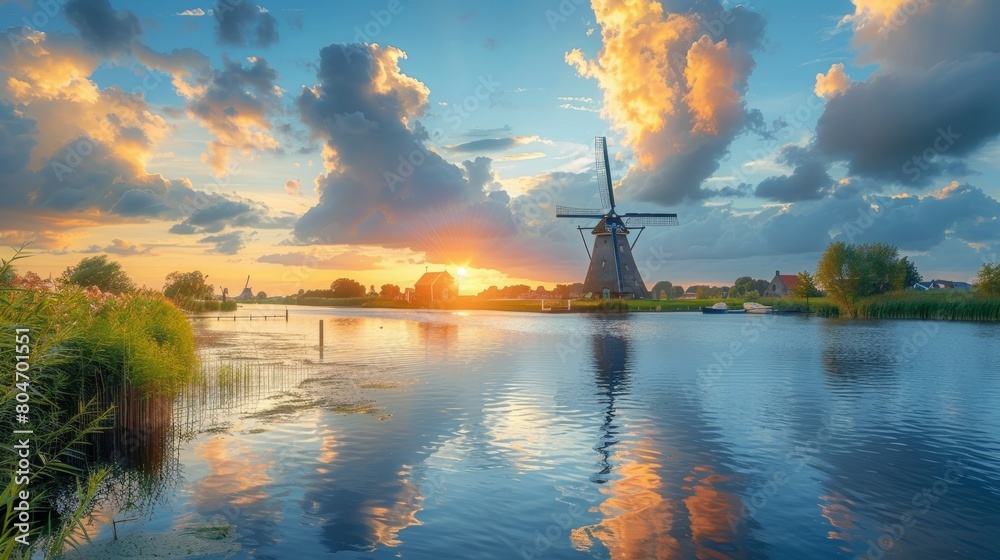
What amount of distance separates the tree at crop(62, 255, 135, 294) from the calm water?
48742mm

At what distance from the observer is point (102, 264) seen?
6900 centimetres

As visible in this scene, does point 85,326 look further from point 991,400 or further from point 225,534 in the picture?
point 991,400

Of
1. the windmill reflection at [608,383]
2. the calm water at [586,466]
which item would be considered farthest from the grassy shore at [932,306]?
the calm water at [586,466]

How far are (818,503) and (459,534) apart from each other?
7.51 metres

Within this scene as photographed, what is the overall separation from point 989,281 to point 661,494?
302 ft

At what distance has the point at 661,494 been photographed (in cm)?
1255

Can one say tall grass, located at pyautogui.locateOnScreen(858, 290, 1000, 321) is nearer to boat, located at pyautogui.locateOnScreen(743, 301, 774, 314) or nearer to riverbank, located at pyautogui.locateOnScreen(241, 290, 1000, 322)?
riverbank, located at pyautogui.locateOnScreen(241, 290, 1000, 322)

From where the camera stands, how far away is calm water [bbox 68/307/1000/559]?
10.4 m

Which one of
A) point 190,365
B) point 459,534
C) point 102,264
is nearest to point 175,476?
point 459,534

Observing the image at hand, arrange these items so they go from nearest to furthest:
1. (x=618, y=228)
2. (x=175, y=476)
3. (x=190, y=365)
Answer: (x=175, y=476)
(x=190, y=365)
(x=618, y=228)

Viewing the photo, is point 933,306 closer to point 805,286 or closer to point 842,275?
point 842,275

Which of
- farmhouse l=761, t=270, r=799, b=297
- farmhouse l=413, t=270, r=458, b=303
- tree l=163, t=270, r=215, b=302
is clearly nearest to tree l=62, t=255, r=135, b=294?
tree l=163, t=270, r=215, b=302

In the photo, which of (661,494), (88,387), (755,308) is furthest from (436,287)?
(661,494)

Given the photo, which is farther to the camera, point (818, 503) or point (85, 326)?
point (85, 326)
